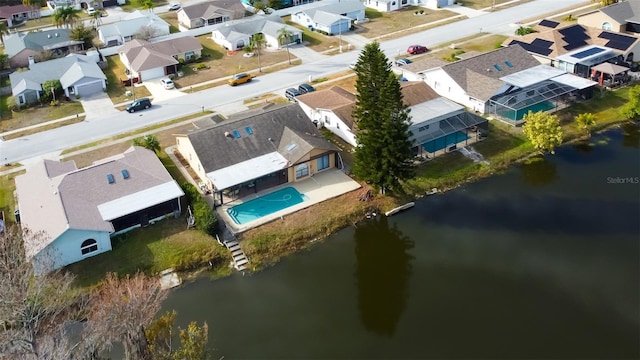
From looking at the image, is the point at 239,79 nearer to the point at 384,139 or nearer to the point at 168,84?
the point at 168,84

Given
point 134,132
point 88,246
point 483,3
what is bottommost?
point 88,246

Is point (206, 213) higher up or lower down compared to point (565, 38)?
lower down

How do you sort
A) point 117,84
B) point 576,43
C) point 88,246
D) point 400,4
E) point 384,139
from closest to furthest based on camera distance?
point 88,246
point 384,139
point 576,43
point 117,84
point 400,4

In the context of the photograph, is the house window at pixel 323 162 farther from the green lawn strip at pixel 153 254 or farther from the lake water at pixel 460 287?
the green lawn strip at pixel 153 254

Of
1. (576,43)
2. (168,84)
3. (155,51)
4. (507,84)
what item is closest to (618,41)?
(576,43)

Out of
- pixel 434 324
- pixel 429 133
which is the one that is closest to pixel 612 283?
pixel 434 324

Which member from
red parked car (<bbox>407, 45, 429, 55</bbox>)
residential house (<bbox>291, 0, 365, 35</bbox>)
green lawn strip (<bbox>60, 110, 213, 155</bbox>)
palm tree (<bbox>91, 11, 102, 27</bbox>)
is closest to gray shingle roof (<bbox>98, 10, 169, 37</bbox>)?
palm tree (<bbox>91, 11, 102, 27</bbox>)

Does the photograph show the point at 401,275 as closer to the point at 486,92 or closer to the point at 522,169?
the point at 522,169
